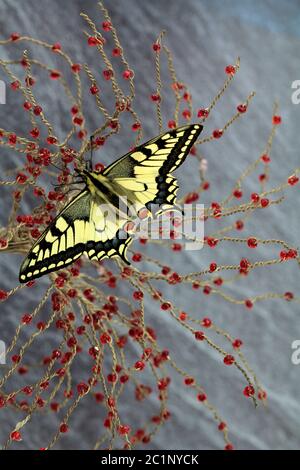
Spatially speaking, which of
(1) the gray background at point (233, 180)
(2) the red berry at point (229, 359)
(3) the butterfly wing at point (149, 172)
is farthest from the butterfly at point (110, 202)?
(1) the gray background at point (233, 180)

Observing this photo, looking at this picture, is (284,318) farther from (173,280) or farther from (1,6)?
(1,6)

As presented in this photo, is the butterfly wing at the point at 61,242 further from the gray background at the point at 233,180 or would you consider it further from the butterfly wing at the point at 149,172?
the gray background at the point at 233,180

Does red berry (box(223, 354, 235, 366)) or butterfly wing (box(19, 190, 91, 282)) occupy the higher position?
butterfly wing (box(19, 190, 91, 282))

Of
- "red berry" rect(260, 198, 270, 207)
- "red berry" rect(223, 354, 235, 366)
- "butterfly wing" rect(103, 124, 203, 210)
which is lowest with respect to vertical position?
"red berry" rect(223, 354, 235, 366)

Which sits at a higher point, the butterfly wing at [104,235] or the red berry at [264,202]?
the red berry at [264,202]

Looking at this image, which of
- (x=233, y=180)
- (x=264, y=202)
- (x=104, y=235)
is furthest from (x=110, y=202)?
(x=233, y=180)

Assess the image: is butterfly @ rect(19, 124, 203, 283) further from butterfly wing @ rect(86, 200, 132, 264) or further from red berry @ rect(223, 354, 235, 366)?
red berry @ rect(223, 354, 235, 366)

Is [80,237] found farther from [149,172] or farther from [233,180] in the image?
[233,180]

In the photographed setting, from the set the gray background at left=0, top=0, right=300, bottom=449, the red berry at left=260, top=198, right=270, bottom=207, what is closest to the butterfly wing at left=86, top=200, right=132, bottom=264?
the red berry at left=260, top=198, right=270, bottom=207
